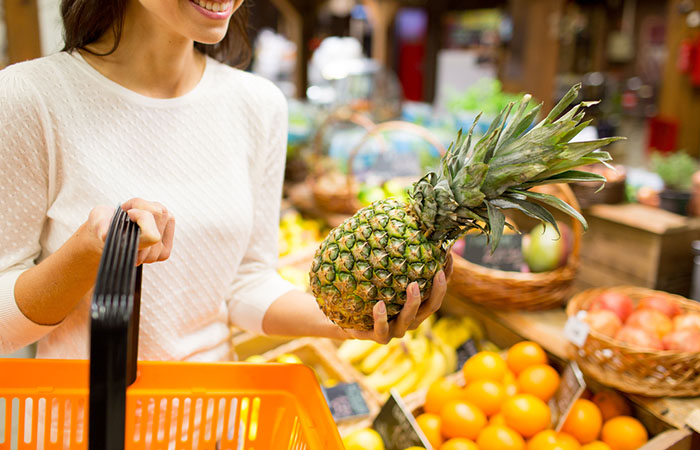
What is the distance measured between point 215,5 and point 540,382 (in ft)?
4.61

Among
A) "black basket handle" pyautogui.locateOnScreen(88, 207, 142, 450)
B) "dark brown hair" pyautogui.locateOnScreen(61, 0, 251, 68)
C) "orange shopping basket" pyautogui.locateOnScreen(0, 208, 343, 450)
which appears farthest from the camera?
"dark brown hair" pyautogui.locateOnScreen(61, 0, 251, 68)

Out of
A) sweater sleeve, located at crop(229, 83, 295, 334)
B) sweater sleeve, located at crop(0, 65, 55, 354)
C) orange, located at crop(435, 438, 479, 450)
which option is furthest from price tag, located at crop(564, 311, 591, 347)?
sweater sleeve, located at crop(0, 65, 55, 354)

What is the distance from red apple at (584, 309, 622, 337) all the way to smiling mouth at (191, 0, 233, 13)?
1387 mm

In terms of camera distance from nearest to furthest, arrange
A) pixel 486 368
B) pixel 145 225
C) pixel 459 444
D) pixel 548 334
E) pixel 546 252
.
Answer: pixel 145 225, pixel 459 444, pixel 486 368, pixel 548 334, pixel 546 252

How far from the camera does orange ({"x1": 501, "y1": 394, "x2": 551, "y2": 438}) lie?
5.10 feet

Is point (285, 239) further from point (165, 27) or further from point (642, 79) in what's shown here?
point (642, 79)

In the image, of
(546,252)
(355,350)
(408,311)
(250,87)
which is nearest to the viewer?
(408,311)

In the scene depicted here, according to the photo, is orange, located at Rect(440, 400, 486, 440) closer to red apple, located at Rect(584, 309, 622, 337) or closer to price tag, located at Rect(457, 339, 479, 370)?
red apple, located at Rect(584, 309, 622, 337)

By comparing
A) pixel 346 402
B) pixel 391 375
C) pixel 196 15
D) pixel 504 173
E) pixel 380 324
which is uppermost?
pixel 196 15

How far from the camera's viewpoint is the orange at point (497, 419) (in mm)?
1619

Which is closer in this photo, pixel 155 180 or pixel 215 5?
pixel 215 5

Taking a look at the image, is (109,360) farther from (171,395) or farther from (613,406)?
(613,406)

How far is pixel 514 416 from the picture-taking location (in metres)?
1.57

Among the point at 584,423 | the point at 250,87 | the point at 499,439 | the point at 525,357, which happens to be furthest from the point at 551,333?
the point at 250,87
